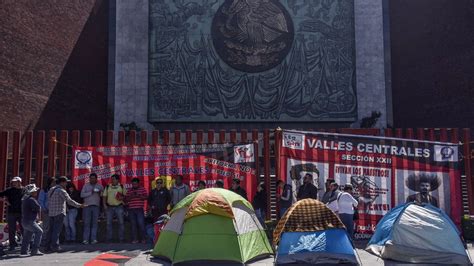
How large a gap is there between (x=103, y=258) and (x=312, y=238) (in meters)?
4.30

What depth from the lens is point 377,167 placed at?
12789 mm

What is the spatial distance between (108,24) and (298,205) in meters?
20.7

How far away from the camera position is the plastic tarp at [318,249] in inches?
353

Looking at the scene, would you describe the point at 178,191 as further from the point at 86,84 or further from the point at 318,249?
the point at 86,84

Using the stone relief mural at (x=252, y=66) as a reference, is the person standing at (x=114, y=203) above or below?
below

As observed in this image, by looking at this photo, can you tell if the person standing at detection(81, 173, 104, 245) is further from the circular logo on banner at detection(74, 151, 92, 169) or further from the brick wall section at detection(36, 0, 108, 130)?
the brick wall section at detection(36, 0, 108, 130)

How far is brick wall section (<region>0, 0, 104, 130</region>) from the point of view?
20297 millimetres

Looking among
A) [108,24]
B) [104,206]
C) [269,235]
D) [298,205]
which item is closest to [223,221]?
[298,205]

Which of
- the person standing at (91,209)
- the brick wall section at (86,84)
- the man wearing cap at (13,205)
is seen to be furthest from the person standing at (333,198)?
the brick wall section at (86,84)

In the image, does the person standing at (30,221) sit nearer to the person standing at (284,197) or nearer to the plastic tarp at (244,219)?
the plastic tarp at (244,219)

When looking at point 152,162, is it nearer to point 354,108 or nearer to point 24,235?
point 24,235

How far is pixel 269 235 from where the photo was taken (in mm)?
12336

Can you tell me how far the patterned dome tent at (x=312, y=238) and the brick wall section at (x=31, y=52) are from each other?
49.6 feet

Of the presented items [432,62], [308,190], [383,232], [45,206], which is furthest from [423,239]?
[432,62]
